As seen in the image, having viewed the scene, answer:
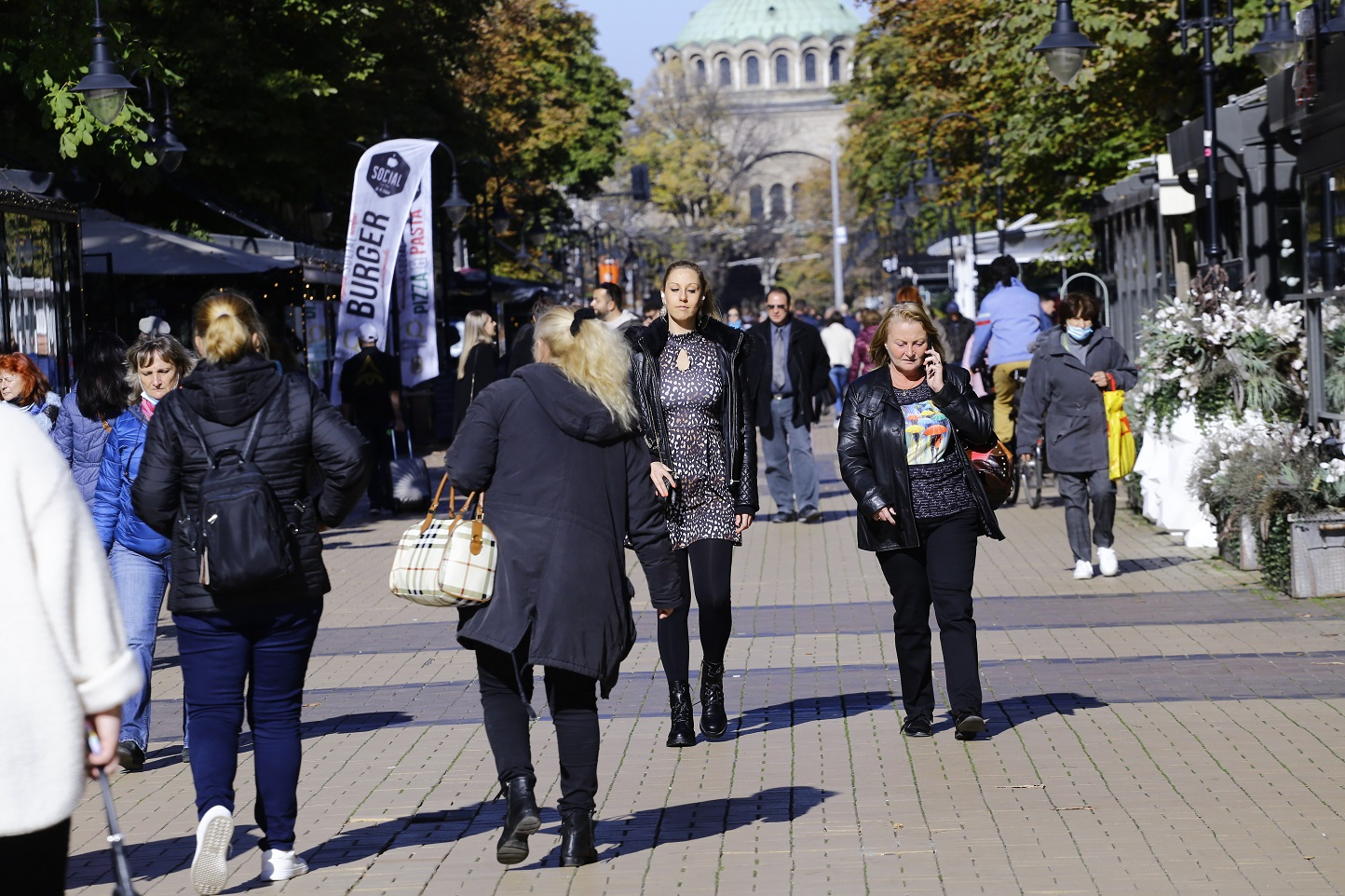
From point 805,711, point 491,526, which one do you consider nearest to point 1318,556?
point 805,711

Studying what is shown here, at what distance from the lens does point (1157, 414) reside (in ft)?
45.8

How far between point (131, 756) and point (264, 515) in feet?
8.10

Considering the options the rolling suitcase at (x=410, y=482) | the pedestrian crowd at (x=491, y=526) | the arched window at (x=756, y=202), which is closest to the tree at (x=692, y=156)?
the arched window at (x=756, y=202)

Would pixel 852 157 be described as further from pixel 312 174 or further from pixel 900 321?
pixel 900 321

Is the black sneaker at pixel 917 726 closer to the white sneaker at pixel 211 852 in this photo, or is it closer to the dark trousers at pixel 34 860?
the white sneaker at pixel 211 852

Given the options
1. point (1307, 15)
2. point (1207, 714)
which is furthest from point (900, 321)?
point (1307, 15)

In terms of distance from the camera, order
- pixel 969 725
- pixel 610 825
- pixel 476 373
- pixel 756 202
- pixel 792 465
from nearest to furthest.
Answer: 1. pixel 610 825
2. pixel 969 725
3. pixel 476 373
4. pixel 792 465
5. pixel 756 202

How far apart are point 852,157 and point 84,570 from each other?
196 ft

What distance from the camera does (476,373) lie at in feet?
51.8

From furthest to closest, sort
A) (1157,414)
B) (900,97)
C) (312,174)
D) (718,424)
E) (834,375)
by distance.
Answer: (900,97) → (834,375) → (312,174) → (1157,414) → (718,424)

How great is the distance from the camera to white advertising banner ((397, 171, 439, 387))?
19.1 metres

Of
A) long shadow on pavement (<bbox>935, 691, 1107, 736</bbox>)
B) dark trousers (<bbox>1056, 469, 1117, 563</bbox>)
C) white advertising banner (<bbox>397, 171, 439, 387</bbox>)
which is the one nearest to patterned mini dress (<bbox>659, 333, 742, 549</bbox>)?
long shadow on pavement (<bbox>935, 691, 1107, 736</bbox>)

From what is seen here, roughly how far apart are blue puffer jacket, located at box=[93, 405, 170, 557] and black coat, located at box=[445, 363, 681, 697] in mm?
2060

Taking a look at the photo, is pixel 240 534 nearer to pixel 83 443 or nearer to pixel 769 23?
pixel 83 443
